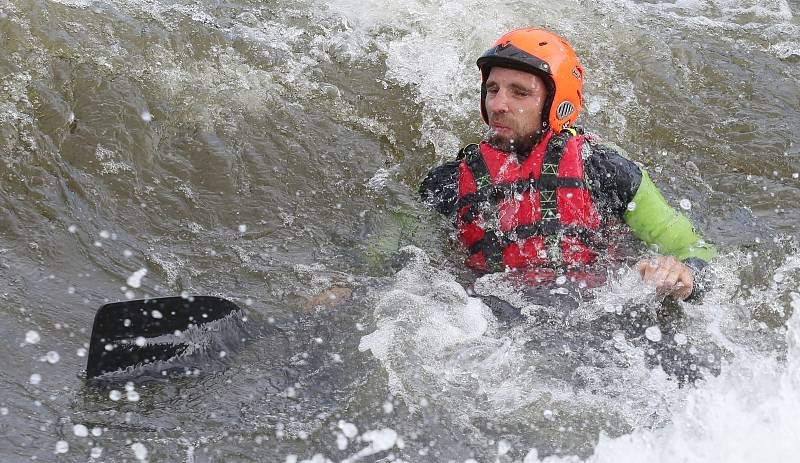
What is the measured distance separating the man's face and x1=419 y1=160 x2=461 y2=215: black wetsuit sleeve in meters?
0.41

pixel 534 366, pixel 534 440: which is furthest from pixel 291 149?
pixel 534 440

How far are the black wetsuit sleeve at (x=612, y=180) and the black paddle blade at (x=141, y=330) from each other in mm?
2094

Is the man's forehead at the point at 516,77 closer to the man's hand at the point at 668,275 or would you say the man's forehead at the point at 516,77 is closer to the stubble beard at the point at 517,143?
the stubble beard at the point at 517,143

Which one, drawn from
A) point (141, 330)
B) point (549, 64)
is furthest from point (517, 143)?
point (141, 330)

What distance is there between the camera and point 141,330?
12.6 feet

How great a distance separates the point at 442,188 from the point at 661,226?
126 centimetres

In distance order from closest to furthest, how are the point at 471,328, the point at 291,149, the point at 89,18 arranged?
1. the point at 471,328
2. the point at 291,149
3. the point at 89,18

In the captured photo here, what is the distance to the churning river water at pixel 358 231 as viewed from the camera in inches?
143

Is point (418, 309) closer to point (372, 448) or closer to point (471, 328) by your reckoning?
point (471, 328)

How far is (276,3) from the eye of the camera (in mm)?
7367

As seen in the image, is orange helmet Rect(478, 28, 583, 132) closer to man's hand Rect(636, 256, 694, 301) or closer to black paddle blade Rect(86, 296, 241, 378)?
man's hand Rect(636, 256, 694, 301)

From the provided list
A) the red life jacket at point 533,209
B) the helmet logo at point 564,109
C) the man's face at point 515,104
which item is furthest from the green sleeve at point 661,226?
the man's face at point 515,104

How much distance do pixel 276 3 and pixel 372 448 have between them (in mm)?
4860

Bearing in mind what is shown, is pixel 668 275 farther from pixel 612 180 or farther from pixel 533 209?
pixel 533 209
